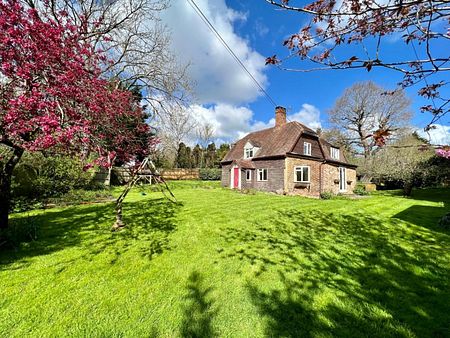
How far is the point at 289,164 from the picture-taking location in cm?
1852

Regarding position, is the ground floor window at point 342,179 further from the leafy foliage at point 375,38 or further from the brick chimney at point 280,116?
the leafy foliage at point 375,38

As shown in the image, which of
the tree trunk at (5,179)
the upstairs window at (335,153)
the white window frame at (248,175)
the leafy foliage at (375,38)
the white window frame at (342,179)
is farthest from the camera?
the upstairs window at (335,153)

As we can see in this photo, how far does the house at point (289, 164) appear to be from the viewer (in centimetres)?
1875

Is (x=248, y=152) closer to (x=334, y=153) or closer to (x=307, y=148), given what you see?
(x=307, y=148)

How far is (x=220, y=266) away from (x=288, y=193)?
A: 49.2 ft

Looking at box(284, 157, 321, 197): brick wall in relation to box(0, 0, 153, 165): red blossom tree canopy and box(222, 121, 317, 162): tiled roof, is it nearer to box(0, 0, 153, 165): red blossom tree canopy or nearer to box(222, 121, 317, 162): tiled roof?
box(222, 121, 317, 162): tiled roof

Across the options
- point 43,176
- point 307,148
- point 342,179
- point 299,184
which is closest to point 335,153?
point 342,179

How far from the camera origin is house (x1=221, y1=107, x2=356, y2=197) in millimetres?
18750

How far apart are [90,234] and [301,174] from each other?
53.6ft

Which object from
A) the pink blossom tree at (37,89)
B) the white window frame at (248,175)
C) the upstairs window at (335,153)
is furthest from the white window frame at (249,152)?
the pink blossom tree at (37,89)

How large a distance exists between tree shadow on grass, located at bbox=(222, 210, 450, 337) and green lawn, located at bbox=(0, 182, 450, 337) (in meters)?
0.02

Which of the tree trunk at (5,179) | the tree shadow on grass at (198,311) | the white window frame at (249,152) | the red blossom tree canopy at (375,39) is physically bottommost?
the tree shadow on grass at (198,311)

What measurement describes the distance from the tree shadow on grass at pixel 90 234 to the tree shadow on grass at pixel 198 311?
5.43 ft

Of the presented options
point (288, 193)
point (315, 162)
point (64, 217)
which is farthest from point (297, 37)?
point (315, 162)
